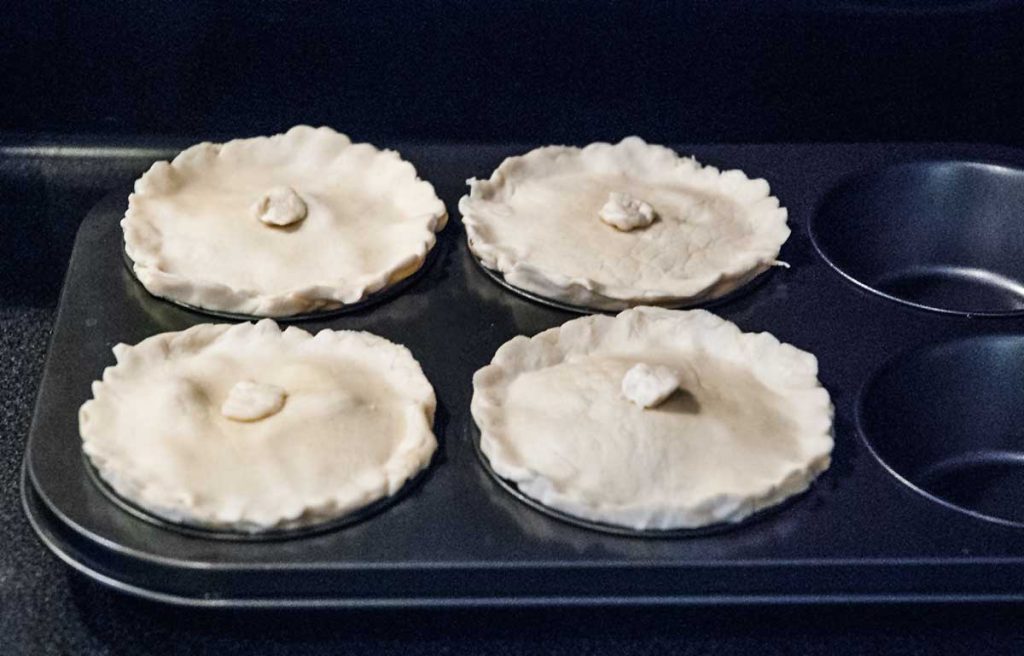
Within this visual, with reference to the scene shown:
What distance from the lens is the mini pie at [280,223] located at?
6.56ft

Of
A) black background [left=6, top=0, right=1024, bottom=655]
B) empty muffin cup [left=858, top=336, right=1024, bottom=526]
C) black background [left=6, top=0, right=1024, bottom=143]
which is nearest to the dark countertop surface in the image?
empty muffin cup [left=858, top=336, right=1024, bottom=526]

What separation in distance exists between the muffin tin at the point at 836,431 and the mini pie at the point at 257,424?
0.03 meters

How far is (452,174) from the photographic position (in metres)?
2.31

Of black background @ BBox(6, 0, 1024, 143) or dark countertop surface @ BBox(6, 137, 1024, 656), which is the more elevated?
black background @ BBox(6, 0, 1024, 143)

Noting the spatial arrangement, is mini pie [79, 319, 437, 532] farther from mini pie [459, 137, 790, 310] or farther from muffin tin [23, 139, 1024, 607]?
mini pie [459, 137, 790, 310]

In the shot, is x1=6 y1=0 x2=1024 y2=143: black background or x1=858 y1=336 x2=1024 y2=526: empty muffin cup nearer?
x1=858 y1=336 x2=1024 y2=526: empty muffin cup

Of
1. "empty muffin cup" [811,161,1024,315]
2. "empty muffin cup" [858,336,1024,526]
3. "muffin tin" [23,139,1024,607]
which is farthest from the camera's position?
"empty muffin cup" [811,161,1024,315]

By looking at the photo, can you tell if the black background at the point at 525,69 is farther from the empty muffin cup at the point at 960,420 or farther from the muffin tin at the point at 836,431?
the empty muffin cup at the point at 960,420

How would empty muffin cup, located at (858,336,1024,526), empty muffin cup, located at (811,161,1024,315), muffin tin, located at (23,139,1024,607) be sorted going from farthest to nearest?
empty muffin cup, located at (811,161,1024,315) < empty muffin cup, located at (858,336,1024,526) < muffin tin, located at (23,139,1024,607)

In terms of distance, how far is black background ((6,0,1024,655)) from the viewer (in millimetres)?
2361

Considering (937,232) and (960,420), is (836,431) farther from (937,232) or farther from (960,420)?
(937,232)

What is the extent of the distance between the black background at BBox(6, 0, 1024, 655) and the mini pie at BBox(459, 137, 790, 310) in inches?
7.4

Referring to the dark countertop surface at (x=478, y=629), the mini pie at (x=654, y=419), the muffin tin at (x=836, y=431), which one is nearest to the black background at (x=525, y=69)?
the muffin tin at (x=836, y=431)

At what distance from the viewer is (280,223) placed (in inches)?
83.0
